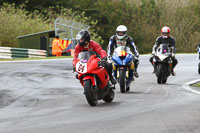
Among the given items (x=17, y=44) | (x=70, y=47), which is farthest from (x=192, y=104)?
(x=17, y=44)

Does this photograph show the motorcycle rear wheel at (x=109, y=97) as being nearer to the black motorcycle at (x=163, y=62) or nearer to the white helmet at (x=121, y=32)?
the white helmet at (x=121, y=32)

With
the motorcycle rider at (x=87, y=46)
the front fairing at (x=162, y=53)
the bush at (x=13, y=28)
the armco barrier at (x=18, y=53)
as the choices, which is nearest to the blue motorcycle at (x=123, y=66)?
the motorcycle rider at (x=87, y=46)

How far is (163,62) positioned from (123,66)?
320 cm

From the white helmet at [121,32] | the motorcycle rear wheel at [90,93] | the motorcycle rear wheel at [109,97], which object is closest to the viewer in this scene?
the motorcycle rear wheel at [90,93]

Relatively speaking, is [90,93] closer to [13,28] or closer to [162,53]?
[162,53]

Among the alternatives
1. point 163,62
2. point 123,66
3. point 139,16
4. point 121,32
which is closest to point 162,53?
point 163,62

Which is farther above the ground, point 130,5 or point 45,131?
point 130,5

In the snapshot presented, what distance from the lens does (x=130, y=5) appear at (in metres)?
78.2

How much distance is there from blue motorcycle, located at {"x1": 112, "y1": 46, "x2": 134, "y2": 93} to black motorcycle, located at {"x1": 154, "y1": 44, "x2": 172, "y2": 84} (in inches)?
105

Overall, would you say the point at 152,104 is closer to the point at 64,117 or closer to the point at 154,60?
the point at 64,117

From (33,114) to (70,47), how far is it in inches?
1067

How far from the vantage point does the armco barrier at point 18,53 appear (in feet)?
105

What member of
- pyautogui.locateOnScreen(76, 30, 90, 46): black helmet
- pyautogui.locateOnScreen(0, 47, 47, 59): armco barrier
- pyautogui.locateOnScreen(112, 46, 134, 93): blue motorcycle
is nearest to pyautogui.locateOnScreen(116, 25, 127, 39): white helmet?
pyautogui.locateOnScreen(112, 46, 134, 93): blue motorcycle

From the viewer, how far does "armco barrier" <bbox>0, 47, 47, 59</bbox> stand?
32.0 metres
